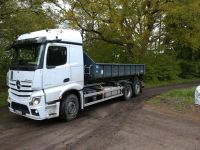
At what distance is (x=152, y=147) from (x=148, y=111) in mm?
3986

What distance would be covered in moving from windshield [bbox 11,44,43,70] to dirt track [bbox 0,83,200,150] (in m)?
A: 1.83

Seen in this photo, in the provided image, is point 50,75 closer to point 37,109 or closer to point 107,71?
point 37,109

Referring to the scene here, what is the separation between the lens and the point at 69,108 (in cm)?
947

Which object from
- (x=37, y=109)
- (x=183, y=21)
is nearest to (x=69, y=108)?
(x=37, y=109)

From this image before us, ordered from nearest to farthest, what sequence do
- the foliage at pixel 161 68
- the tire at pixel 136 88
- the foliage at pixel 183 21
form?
the tire at pixel 136 88 → the foliage at pixel 183 21 → the foliage at pixel 161 68

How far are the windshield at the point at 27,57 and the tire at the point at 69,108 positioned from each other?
1.56 meters

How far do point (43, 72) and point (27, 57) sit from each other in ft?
3.03

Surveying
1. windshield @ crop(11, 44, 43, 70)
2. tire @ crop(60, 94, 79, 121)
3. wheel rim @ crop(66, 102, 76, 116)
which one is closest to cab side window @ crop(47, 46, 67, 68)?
windshield @ crop(11, 44, 43, 70)

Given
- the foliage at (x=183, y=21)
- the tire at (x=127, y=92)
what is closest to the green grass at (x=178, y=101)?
the tire at (x=127, y=92)

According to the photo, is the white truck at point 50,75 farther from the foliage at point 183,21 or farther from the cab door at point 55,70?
the foliage at point 183,21

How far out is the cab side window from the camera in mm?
8898

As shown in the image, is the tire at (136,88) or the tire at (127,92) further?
the tire at (136,88)

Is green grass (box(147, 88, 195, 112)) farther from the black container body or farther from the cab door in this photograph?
the cab door

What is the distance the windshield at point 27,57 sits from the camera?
28.7ft
